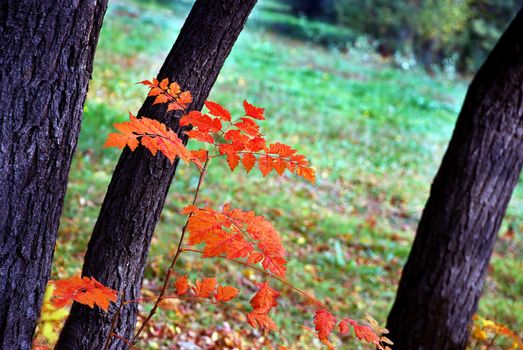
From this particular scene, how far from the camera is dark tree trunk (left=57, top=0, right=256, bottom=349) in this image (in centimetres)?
230

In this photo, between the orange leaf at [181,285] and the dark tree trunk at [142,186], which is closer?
the orange leaf at [181,285]

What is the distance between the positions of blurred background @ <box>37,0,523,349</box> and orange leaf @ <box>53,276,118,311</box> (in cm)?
44

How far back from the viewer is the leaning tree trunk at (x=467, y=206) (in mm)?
3512

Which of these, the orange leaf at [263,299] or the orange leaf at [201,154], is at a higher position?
the orange leaf at [201,154]

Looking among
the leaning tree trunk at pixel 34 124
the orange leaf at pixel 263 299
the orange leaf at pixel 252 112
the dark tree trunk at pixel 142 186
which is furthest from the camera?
the dark tree trunk at pixel 142 186

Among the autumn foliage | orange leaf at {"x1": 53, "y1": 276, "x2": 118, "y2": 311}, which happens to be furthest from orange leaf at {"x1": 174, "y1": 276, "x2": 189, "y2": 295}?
orange leaf at {"x1": 53, "y1": 276, "x2": 118, "y2": 311}

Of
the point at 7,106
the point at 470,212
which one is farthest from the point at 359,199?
the point at 7,106

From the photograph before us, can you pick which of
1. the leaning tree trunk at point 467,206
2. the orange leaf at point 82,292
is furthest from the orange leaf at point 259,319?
the leaning tree trunk at point 467,206

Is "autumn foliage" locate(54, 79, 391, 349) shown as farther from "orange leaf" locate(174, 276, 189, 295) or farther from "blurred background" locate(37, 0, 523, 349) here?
"blurred background" locate(37, 0, 523, 349)

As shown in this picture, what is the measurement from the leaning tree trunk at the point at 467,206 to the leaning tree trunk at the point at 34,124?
2.35 meters

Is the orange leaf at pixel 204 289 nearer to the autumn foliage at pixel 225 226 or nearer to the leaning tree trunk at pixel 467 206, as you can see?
the autumn foliage at pixel 225 226

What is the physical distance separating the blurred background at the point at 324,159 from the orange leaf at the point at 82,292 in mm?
444

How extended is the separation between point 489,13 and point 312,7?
1187cm

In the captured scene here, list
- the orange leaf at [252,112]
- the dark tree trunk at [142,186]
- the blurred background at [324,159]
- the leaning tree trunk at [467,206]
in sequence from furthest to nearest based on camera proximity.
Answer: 1. the blurred background at [324,159]
2. the leaning tree trunk at [467,206]
3. the dark tree trunk at [142,186]
4. the orange leaf at [252,112]
